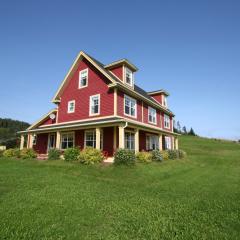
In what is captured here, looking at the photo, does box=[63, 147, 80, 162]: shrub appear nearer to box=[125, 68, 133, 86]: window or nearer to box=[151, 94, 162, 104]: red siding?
box=[125, 68, 133, 86]: window

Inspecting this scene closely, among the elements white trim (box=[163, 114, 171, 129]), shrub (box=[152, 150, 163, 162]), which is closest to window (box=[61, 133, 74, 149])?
shrub (box=[152, 150, 163, 162])

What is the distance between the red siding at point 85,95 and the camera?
A: 2083 cm

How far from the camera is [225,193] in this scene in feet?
32.2

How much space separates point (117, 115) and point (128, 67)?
639cm

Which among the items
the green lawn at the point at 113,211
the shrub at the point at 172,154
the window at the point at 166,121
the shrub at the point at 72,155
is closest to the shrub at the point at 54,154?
the shrub at the point at 72,155

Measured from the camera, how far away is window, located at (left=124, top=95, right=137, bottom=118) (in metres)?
21.5

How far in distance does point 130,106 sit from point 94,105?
371 centimetres

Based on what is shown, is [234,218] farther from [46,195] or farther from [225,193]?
[46,195]

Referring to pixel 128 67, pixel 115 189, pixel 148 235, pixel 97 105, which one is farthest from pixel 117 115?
pixel 148 235

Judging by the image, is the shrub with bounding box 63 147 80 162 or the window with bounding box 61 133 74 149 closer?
the shrub with bounding box 63 147 80 162

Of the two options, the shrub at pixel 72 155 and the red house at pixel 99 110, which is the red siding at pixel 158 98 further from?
the shrub at pixel 72 155

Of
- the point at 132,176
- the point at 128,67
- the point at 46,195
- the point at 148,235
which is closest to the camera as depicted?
the point at 148,235

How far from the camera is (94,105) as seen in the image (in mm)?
21953

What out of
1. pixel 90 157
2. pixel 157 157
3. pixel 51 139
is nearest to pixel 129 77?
pixel 157 157
